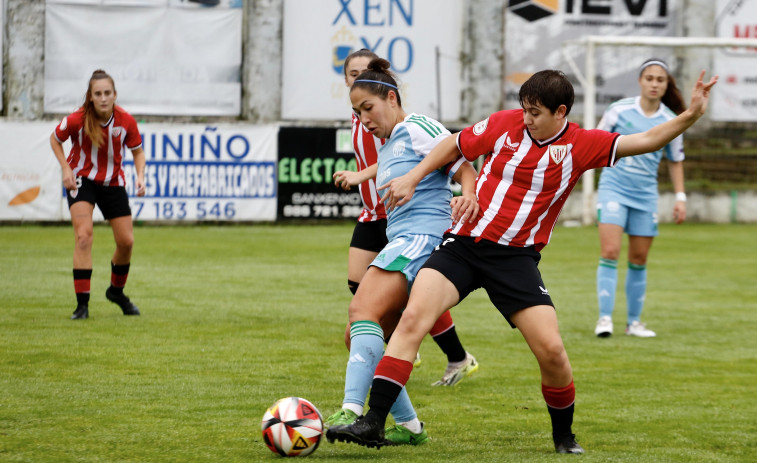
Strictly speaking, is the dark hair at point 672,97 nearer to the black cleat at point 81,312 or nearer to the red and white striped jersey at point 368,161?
the red and white striped jersey at point 368,161

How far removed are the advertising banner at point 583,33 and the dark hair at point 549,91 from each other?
18.8 m

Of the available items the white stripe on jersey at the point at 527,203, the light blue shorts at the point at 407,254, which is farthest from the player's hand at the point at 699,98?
the light blue shorts at the point at 407,254

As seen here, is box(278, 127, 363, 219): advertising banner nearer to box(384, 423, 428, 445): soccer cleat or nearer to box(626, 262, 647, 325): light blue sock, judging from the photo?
box(626, 262, 647, 325): light blue sock

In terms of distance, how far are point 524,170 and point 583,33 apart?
19758 millimetres

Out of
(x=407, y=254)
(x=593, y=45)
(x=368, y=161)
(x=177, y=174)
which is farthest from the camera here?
(x=593, y=45)

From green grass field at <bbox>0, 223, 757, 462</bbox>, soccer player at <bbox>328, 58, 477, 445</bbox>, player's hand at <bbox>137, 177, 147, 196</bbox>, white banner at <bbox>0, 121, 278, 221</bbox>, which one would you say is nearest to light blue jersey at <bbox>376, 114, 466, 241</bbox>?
soccer player at <bbox>328, 58, 477, 445</bbox>

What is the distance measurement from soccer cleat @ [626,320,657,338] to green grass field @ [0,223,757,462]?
0.48 feet

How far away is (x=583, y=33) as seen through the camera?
78.0 feet

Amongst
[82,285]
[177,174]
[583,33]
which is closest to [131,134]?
[82,285]

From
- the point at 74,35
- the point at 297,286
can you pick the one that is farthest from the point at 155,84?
the point at 297,286

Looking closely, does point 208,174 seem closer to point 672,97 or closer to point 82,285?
point 82,285

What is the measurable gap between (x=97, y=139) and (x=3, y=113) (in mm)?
13274

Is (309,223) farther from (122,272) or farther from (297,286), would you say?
(122,272)

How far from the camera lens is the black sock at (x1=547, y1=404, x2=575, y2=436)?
192 inches
